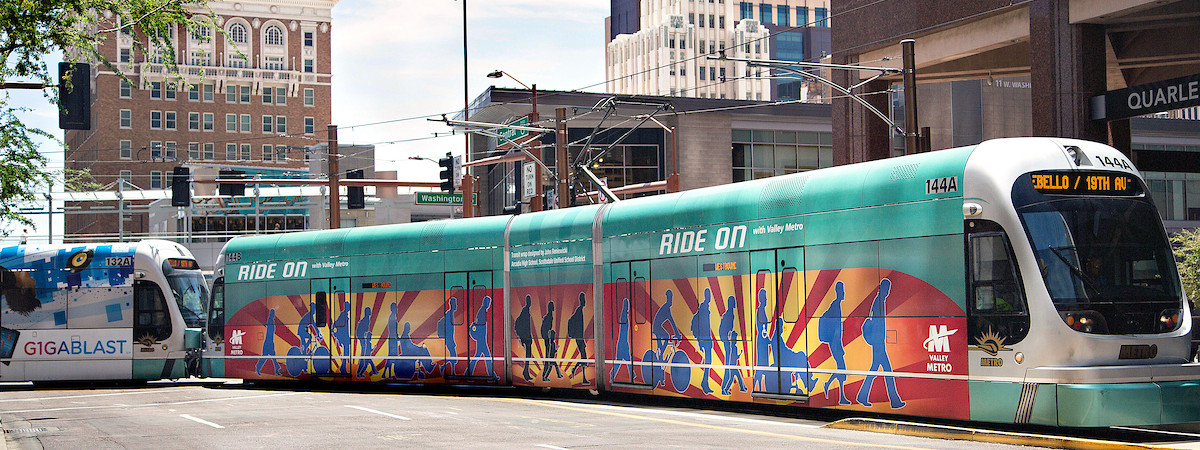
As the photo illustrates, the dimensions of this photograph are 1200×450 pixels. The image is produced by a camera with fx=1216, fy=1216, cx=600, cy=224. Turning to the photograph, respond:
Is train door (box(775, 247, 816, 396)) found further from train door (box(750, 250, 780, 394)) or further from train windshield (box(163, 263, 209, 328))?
train windshield (box(163, 263, 209, 328))

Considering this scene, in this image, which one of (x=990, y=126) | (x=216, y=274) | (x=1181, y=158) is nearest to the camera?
(x=216, y=274)

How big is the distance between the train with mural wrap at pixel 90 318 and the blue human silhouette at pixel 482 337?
8855mm

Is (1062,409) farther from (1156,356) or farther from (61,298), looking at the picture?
(61,298)

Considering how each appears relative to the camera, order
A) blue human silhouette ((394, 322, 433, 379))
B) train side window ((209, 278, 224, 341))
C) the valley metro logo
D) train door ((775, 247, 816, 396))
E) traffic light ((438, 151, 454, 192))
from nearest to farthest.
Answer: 1. the valley metro logo
2. train door ((775, 247, 816, 396))
3. blue human silhouette ((394, 322, 433, 379))
4. train side window ((209, 278, 224, 341))
5. traffic light ((438, 151, 454, 192))

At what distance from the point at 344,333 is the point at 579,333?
6311 millimetres

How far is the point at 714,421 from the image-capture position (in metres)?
14.8

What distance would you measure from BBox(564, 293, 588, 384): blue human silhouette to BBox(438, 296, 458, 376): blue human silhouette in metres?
3.03

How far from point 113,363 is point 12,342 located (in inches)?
88.1

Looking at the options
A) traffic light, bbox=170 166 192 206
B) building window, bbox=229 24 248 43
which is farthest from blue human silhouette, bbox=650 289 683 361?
building window, bbox=229 24 248 43

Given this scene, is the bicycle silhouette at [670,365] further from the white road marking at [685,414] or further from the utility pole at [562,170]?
the utility pole at [562,170]

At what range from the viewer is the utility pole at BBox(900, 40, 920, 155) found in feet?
66.8

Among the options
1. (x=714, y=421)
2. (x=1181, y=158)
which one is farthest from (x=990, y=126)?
(x=714, y=421)

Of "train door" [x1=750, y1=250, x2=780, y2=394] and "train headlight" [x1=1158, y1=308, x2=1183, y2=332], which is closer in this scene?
"train headlight" [x1=1158, y1=308, x2=1183, y2=332]

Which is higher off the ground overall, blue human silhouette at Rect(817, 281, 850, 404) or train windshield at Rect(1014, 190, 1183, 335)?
train windshield at Rect(1014, 190, 1183, 335)
